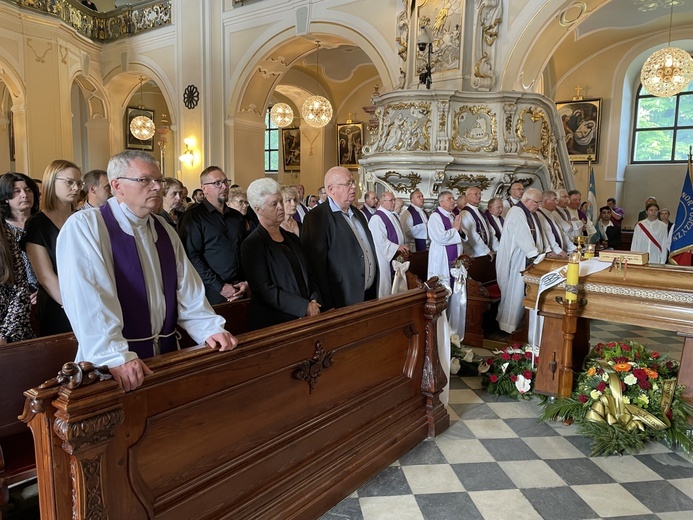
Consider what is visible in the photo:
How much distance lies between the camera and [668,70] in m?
10.3

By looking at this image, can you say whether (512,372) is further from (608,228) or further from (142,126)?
(142,126)

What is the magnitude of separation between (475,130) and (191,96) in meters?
7.57

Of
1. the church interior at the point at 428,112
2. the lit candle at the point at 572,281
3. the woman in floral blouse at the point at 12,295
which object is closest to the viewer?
the woman in floral blouse at the point at 12,295

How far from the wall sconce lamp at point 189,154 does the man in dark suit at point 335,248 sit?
9843mm

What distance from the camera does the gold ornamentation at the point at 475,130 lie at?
8234mm

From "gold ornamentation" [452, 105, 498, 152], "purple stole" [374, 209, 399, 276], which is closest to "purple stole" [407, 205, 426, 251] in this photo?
"gold ornamentation" [452, 105, 498, 152]

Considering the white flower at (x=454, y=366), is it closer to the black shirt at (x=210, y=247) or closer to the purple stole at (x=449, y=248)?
the purple stole at (x=449, y=248)

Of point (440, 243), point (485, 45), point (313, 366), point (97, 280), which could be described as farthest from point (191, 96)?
point (97, 280)

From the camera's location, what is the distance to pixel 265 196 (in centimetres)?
303

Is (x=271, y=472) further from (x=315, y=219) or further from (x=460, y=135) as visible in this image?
(x=460, y=135)

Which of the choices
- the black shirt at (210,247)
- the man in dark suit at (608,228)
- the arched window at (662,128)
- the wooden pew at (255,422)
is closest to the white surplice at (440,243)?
the wooden pew at (255,422)

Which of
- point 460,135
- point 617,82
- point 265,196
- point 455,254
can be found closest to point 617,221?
point 617,82

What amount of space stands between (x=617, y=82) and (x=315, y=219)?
46.3 ft

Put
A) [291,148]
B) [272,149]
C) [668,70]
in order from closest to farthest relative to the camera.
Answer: [668,70] → [291,148] → [272,149]
